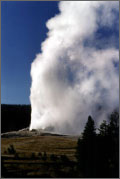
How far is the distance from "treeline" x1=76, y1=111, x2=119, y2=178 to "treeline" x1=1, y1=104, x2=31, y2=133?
370 feet

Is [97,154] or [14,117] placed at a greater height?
[14,117]

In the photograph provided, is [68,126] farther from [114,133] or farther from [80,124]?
[114,133]

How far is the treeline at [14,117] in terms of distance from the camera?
159 metres

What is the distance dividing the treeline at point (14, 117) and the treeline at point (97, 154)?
11267 cm

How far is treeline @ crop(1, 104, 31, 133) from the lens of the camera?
522 feet

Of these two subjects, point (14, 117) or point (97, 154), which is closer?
point (97, 154)

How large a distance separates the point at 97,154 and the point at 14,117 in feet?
416

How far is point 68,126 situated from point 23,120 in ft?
124

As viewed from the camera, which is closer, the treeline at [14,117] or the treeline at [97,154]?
the treeline at [97,154]

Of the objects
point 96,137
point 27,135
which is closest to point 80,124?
point 27,135

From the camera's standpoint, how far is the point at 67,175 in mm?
50438

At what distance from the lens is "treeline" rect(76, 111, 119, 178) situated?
43281mm

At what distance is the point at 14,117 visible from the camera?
6560 inches

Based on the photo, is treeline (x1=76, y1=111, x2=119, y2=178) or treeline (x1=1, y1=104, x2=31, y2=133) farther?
treeline (x1=1, y1=104, x2=31, y2=133)
